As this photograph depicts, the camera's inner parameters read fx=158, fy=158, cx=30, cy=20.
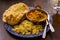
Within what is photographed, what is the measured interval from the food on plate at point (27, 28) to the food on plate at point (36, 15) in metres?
0.03

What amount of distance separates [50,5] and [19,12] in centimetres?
29

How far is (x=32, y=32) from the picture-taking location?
854 mm

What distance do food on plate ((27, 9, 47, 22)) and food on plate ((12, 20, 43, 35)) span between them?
0.03 meters

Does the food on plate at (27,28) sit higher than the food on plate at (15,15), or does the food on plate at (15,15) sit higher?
the food on plate at (15,15)

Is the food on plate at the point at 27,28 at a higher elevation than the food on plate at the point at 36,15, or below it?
below

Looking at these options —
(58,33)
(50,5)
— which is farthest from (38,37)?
(50,5)

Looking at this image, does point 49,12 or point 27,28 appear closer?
point 27,28

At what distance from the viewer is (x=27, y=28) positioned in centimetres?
86

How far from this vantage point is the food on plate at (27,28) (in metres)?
0.85

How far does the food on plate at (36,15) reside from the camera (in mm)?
883

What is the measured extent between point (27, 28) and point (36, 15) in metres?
0.10

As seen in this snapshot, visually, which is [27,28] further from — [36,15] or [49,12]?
[49,12]

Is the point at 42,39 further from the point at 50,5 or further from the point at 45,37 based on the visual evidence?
the point at 50,5

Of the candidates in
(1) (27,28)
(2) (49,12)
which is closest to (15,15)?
(1) (27,28)
